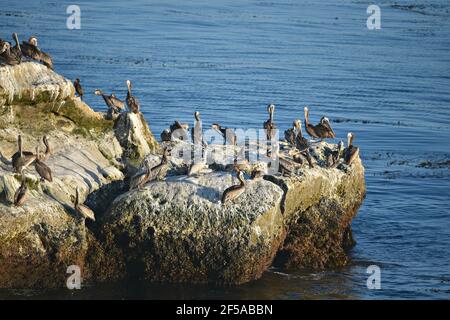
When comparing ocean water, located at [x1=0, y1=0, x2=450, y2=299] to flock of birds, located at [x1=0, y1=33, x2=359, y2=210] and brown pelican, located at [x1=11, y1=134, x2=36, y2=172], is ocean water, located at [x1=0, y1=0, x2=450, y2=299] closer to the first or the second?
flock of birds, located at [x1=0, y1=33, x2=359, y2=210]

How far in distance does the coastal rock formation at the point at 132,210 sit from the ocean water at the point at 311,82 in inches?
22.5

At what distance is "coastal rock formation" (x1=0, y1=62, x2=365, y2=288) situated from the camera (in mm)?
23844

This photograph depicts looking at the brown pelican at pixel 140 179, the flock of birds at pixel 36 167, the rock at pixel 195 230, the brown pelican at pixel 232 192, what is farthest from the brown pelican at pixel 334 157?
the flock of birds at pixel 36 167

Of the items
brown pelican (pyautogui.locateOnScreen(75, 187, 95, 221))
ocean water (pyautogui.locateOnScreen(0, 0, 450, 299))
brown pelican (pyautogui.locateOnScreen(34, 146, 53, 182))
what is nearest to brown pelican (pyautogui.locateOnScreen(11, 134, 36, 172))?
brown pelican (pyautogui.locateOnScreen(34, 146, 53, 182))

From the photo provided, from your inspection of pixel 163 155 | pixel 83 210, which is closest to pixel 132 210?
pixel 83 210

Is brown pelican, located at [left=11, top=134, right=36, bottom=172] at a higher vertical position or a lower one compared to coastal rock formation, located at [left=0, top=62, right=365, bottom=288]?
higher

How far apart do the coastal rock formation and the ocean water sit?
1.87 feet

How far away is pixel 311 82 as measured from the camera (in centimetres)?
5347

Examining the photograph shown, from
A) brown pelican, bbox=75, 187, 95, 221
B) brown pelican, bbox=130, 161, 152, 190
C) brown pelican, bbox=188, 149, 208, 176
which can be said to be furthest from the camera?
brown pelican, bbox=188, 149, 208, 176

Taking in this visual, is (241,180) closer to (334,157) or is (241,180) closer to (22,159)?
(334,157)

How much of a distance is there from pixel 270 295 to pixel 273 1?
6255cm

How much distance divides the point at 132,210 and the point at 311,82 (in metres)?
30.4
